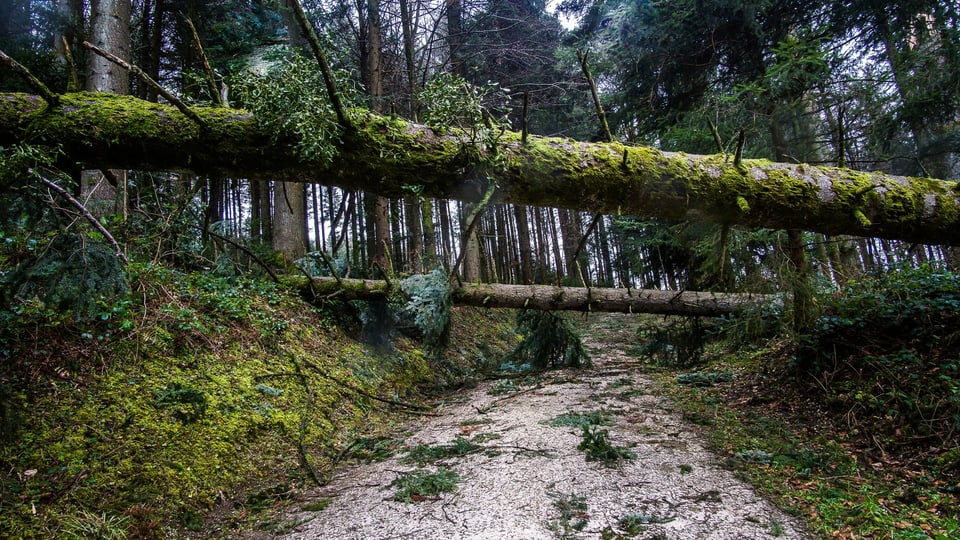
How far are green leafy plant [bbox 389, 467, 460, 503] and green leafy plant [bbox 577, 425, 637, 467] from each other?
3.55ft

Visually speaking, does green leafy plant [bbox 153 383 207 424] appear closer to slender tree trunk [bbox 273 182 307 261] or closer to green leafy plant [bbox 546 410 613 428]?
green leafy plant [bbox 546 410 613 428]

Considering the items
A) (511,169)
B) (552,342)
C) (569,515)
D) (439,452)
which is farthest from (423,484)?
(552,342)

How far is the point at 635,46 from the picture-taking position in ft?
27.8

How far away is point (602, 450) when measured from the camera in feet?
11.1

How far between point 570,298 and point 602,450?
428 cm

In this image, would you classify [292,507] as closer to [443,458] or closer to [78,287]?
[443,458]

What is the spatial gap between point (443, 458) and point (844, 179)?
430 centimetres

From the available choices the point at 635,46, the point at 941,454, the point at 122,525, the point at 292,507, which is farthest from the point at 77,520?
the point at 635,46

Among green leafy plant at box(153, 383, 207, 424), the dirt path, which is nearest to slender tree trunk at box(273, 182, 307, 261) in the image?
green leafy plant at box(153, 383, 207, 424)

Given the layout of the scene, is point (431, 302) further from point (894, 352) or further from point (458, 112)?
point (894, 352)

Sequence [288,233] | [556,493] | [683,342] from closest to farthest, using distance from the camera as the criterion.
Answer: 1. [556,493]
2. [683,342]
3. [288,233]

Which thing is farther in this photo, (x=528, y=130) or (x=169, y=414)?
(x=528, y=130)

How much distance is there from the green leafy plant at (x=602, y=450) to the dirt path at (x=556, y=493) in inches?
2.1

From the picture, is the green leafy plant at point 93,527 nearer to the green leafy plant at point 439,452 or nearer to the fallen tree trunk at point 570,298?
the green leafy plant at point 439,452
